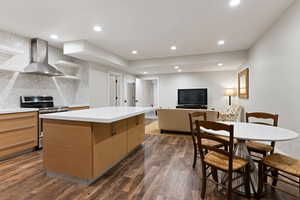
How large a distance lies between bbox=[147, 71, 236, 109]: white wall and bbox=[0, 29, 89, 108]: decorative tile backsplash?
4250 mm

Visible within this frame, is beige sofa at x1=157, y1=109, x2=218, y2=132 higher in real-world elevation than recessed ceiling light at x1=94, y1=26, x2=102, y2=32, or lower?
lower

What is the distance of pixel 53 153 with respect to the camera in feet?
6.72

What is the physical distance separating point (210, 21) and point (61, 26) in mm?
3083

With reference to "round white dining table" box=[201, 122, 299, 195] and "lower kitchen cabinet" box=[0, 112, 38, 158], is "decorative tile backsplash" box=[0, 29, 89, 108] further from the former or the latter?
"round white dining table" box=[201, 122, 299, 195]

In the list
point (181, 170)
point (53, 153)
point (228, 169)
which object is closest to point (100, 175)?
point (53, 153)

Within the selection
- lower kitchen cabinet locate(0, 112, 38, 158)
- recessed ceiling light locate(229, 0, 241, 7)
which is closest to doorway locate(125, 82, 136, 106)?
lower kitchen cabinet locate(0, 112, 38, 158)

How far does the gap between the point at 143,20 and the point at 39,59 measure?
2.90m

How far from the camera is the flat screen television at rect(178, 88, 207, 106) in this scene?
279 inches

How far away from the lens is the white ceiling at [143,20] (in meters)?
2.32

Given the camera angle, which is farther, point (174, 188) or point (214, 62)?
point (214, 62)

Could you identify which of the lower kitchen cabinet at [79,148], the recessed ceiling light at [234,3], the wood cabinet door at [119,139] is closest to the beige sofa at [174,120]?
the wood cabinet door at [119,139]

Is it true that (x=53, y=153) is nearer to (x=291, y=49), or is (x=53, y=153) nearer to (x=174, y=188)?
(x=174, y=188)

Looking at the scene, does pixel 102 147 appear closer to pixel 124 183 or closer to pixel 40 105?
pixel 124 183

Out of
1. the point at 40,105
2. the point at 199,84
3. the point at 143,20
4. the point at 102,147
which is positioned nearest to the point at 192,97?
the point at 199,84
